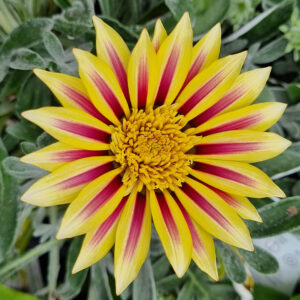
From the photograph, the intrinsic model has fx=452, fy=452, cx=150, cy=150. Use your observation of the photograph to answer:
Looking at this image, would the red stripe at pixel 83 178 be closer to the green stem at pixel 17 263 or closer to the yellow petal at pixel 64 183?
the yellow petal at pixel 64 183

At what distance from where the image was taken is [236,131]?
78cm

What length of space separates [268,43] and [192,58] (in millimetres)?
478

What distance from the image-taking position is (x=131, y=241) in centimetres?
76

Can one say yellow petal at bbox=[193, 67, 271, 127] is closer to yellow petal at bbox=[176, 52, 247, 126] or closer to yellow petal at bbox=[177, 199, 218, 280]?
yellow petal at bbox=[176, 52, 247, 126]

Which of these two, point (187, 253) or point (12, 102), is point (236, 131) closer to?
point (187, 253)

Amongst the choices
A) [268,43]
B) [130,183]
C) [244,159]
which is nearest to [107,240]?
[130,183]

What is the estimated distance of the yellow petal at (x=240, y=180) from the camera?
2.55 feet

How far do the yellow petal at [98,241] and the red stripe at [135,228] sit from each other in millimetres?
30

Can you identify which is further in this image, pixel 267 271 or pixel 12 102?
pixel 12 102

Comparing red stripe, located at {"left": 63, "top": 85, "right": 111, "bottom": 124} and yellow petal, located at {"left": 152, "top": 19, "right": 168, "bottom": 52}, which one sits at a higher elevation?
yellow petal, located at {"left": 152, "top": 19, "right": 168, "bottom": 52}

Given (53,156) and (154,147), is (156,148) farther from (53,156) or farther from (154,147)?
(53,156)

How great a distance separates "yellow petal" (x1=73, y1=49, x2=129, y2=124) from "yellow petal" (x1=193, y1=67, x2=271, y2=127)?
170mm

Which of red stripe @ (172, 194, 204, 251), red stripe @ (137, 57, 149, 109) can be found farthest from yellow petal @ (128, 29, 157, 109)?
red stripe @ (172, 194, 204, 251)

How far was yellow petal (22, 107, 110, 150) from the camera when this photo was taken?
0.70 m
